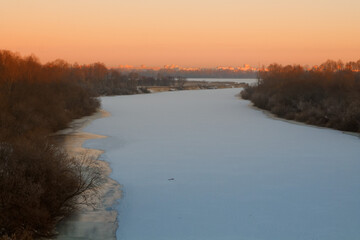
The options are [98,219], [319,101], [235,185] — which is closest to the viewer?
[98,219]

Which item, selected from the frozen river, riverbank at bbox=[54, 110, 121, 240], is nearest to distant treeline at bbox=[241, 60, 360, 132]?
the frozen river

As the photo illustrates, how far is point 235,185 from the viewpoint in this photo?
857 centimetres

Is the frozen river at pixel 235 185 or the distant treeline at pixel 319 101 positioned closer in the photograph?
the frozen river at pixel 235 185

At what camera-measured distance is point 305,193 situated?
795 centimetres

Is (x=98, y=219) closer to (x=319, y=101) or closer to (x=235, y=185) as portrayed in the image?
(x=235, y=185)

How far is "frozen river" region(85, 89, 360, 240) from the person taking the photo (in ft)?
20.3

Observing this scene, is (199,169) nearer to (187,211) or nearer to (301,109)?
(187,211)

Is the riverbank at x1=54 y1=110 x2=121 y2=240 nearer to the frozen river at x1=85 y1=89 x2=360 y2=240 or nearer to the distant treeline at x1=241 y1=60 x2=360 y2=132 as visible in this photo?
the frozen river at x1=85 y1=89 x2=360 y2=240

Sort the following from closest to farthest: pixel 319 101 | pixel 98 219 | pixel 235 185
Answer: pixel 98 219 < pixel 235 185 < pixel 319 101

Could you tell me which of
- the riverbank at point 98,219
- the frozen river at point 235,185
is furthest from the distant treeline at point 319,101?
the riverbank at point 98,219

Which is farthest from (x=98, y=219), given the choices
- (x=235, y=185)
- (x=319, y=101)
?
(x=319, y=101)

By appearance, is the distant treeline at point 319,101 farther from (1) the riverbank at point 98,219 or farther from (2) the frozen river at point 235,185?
(1) the riverbank at point 98,219

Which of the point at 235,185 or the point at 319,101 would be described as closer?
the point at 235,185

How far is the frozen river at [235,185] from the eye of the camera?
6.19 m
